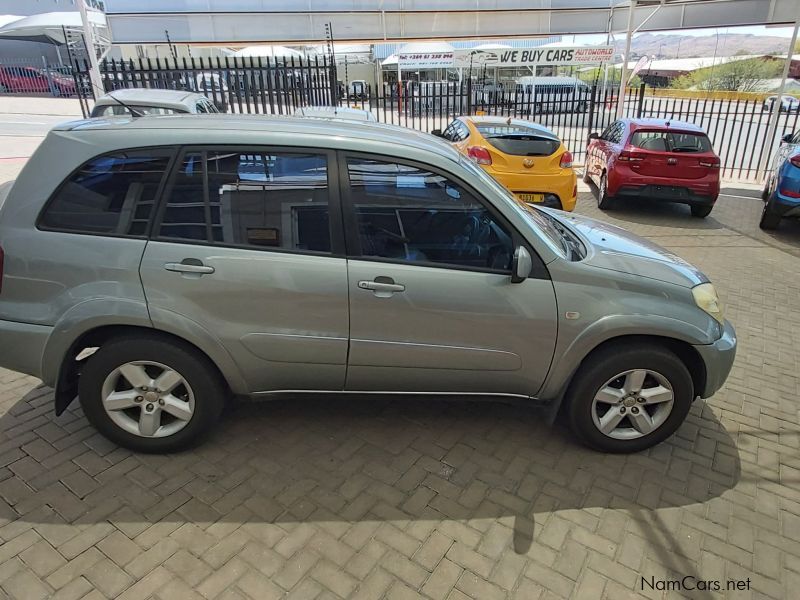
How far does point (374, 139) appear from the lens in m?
2.88

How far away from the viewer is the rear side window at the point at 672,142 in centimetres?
885

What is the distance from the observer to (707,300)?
3.07m

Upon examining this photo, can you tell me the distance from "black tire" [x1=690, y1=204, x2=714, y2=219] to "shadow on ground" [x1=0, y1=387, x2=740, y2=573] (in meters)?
6.78

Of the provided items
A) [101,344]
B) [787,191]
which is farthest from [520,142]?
[101,344]

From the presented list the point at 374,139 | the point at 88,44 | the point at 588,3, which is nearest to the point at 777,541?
the point at 374,139

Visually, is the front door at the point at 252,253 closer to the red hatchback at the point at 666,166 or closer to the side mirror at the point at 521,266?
the side mirror at the point at 521,266

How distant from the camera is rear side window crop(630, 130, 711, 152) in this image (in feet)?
29.0

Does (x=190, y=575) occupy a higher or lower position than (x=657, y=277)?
lower

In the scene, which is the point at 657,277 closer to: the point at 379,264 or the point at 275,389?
the point at 379,264

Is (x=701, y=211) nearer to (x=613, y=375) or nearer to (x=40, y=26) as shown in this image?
(x=613, y=375)

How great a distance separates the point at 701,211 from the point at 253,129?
8.67 metres

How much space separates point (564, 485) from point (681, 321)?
1.08 metres

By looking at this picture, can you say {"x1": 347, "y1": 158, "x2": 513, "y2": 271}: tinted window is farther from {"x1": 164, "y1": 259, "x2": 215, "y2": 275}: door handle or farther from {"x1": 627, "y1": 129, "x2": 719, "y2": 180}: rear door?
{"x1": 627, "y1": 129, "x2": 719, "y2": 180}: rear door

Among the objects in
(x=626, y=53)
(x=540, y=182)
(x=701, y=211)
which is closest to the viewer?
(x=540, y=182)
